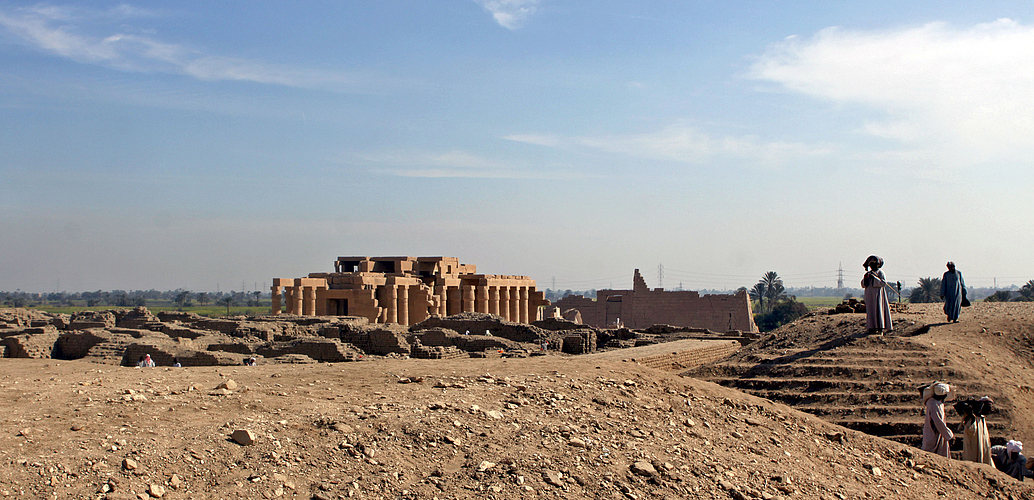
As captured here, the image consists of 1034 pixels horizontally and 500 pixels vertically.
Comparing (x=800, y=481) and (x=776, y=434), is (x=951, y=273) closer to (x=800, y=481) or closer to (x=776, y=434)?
(x=776, y=434)

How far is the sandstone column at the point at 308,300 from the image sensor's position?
32094 mm

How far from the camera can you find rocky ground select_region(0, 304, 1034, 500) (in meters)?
6.26

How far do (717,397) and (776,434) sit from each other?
1067mm

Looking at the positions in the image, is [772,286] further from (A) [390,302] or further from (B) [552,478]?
(B) [552,478]

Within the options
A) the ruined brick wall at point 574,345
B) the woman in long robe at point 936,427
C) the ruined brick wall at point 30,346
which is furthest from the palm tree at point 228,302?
the woman in long robe at point 936,427

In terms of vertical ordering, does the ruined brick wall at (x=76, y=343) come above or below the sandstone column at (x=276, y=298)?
below

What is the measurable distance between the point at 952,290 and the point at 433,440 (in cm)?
1340

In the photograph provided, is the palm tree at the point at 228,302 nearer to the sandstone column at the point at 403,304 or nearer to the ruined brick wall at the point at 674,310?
the sandstone column at the point at 403,304

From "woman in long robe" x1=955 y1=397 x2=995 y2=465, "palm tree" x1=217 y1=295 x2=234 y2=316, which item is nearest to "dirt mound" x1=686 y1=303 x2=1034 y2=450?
"woman in long robe" x1=955 y1=397 x2=995 y2=465

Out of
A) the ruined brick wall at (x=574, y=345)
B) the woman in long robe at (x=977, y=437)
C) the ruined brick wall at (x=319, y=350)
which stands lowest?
the woman in long robe at (x=977, y=437)

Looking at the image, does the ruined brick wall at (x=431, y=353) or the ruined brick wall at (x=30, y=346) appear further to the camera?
the ruined brick wall at (x=30, y=346)

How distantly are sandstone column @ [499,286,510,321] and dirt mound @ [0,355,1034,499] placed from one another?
3314 centimetres

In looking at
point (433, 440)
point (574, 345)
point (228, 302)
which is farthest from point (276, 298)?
point (228, 302)

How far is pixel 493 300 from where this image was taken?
42.8m
